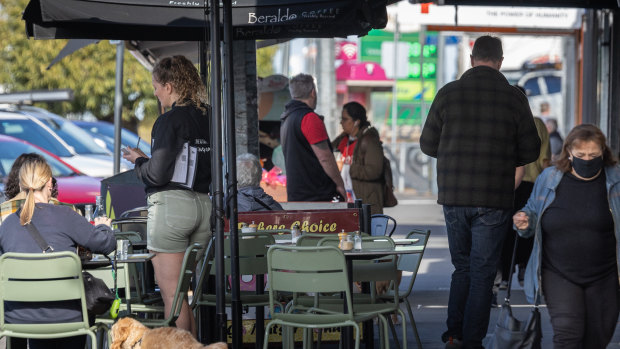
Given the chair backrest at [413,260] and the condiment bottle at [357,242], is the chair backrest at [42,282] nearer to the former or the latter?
the condiment bottle at [357,242]

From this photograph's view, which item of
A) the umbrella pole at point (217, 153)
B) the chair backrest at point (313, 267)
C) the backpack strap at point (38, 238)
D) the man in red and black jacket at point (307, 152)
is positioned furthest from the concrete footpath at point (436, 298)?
the backpack strap at point (38, 238)

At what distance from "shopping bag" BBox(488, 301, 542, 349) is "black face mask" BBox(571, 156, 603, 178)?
31.9 inches

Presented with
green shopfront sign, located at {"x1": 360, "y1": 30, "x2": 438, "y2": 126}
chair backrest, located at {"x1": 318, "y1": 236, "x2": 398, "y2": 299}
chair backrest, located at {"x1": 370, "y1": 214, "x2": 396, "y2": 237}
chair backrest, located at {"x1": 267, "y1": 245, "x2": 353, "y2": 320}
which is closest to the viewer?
chair backrest, located at {"x1": 267, "y1": 245, "x2": 353, "y2": 320}

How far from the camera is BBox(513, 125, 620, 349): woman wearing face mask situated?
584 cm

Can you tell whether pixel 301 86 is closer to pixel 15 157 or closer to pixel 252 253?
pixel 252 253

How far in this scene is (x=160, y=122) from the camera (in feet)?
20.5

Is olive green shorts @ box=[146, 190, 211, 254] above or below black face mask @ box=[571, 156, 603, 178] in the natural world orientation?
below

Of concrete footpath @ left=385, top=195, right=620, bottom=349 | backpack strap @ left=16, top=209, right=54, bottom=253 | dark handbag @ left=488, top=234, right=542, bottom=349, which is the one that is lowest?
concrete footpath @ left=385, top=195, right=620, bottom=349

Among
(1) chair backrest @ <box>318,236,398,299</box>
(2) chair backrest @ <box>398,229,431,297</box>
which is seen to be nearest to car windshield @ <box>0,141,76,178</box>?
(2) chair backrest @ <box>398,229,431,297</box>

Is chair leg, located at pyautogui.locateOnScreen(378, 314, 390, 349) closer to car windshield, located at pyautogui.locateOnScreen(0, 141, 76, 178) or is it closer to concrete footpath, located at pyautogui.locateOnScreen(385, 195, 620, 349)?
concrete footpath, located at pyautogui.locateOnScreen(385, 195, 620, 349)

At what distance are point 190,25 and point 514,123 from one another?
2.88 m

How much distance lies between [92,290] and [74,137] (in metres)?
12.4

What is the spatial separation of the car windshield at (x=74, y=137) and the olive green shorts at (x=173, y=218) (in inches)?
466

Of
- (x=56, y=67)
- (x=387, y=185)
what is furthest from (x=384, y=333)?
(x=56, y=67)
